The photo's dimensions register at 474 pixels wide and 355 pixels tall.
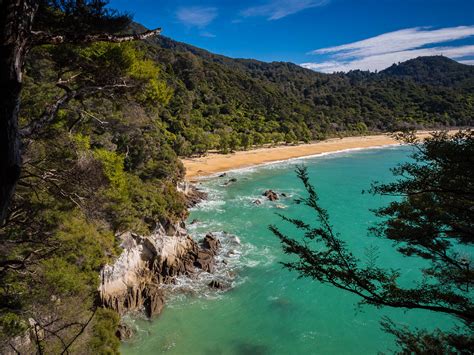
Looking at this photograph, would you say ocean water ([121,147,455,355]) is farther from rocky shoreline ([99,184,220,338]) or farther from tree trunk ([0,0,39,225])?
tree trunk ([0,0,39,225])

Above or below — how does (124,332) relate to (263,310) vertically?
above

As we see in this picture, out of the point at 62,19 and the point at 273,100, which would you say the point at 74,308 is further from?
the point at 273,100

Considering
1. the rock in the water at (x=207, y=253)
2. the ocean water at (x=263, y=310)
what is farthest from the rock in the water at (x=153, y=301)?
the rock in the water at (x=207, y=253)

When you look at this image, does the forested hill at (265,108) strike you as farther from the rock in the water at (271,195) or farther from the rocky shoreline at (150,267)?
the rocky shoreline at (150,267)

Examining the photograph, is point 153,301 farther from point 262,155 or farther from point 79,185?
point 262,155

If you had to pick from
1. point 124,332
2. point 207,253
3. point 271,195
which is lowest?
point 124,332

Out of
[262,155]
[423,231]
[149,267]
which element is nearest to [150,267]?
[149,267]
